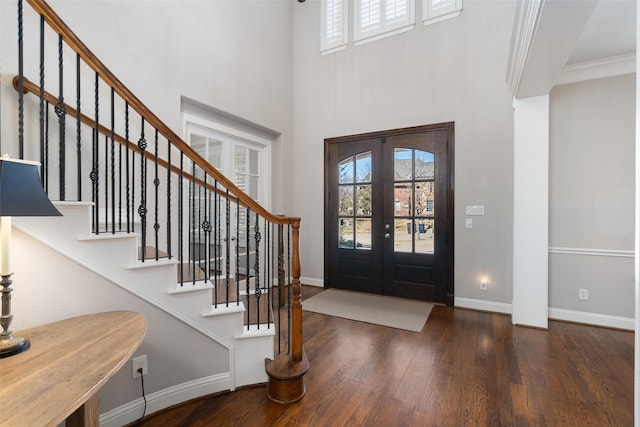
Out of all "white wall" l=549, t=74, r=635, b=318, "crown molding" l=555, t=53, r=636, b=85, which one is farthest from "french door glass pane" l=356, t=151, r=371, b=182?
"crown molding" l=555, t=53, r=636, b=85

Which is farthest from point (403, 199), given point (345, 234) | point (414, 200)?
point (345, 234)

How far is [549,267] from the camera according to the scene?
3314 mm

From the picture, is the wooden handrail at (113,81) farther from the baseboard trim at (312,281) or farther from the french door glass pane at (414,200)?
the baseboard trim at (312,281)

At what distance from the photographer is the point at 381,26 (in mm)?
4215

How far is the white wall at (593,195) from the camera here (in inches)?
119

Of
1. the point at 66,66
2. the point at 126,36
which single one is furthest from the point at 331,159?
the point at 66,66

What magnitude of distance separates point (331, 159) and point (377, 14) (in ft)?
7.14

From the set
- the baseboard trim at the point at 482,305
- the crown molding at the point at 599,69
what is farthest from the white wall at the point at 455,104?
the crown molding at the point at 599,69

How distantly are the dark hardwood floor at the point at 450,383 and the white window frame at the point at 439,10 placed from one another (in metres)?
3.86

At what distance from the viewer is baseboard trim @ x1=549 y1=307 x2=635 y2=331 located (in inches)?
119

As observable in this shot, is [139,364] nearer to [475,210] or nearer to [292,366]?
[292,366]

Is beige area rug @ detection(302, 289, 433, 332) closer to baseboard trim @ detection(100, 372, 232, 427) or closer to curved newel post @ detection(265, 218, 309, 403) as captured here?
curved newel post @ detection(265, 218, 309, 403)

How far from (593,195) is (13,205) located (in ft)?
14.9

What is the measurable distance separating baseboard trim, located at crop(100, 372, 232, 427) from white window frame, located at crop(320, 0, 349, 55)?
4591 mm
